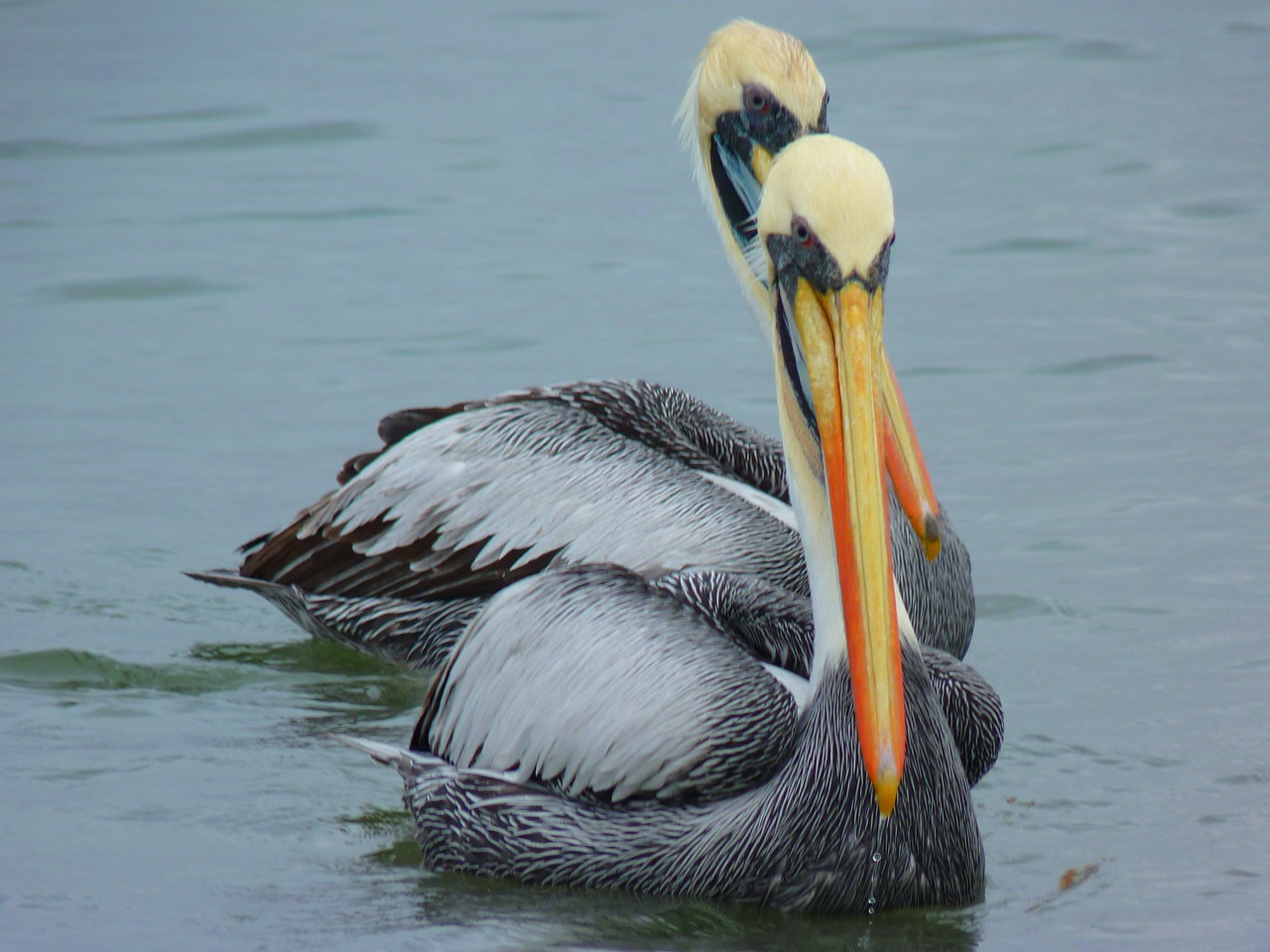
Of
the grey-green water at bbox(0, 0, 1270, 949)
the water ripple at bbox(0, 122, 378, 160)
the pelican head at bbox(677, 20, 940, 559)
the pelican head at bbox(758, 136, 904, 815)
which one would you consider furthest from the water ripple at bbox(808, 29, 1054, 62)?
the pelican head at bbox(758, 136, 904, 815)

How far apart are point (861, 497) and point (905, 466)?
0.29 m

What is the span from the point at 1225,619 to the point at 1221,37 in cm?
929

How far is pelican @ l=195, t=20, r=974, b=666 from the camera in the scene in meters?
4.86

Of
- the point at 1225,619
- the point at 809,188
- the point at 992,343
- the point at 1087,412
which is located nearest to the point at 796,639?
the point at 809,188

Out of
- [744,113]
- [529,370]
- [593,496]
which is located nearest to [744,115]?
[744,113]

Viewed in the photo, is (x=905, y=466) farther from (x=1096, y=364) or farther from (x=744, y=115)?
(x=1096, y=364)

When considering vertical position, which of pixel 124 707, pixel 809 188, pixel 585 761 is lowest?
pixel 124 707

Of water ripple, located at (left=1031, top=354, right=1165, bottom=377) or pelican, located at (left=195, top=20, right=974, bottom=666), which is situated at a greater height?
pelican, located at (left=195, top=20, right=974, bottom=666)

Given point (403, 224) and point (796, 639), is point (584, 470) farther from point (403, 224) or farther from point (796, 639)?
point (403, 224)

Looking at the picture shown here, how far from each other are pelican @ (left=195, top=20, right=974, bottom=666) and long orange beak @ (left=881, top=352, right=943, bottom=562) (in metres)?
0.96

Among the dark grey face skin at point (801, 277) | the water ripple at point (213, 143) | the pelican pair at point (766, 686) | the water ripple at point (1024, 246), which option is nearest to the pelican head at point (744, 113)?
the pelican pair at point (766, 686)

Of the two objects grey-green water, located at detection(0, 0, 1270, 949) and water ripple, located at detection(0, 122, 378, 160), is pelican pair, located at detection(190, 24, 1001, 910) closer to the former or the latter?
grey-green water, located at detection(0, 0, 1270, 949)

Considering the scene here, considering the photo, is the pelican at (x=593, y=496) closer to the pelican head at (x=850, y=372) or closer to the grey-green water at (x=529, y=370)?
the grey-green water at (x=529, y=370)

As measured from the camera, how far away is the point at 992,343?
8.12 meters
